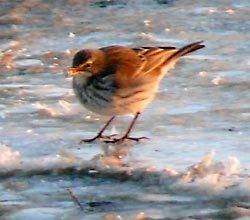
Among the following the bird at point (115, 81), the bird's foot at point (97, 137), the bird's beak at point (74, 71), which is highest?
the bird's beak at point (74, 71)

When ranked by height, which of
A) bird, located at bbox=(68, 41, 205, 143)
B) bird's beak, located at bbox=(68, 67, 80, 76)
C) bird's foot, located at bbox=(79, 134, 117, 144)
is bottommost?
bird's foot, located at bbox=(79, 134, 117, 144)

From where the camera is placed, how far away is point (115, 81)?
330 inches

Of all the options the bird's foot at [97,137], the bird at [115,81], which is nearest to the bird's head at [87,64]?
the bird at [115,81]

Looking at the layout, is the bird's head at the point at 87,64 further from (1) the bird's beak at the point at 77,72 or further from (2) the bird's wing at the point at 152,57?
(2) the bird's wing at the point at 152,57

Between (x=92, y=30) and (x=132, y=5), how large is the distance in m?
1.07

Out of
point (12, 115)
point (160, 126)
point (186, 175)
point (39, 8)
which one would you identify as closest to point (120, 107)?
point (160, 126)

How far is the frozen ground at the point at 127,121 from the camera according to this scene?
6570 mm

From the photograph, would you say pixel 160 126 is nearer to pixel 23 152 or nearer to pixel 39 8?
pixel 23 152

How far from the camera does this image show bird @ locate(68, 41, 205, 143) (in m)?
8.16

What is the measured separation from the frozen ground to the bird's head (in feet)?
1.24

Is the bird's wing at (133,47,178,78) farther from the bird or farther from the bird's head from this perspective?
the bird's head

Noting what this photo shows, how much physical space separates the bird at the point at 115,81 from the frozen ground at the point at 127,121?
0.58ft

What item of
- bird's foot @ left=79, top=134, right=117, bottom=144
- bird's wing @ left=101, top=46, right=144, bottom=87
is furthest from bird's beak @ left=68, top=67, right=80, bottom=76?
bird's foot @ left=79, top=134, right=117, bottom=144

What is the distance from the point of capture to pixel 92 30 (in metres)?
11.3
